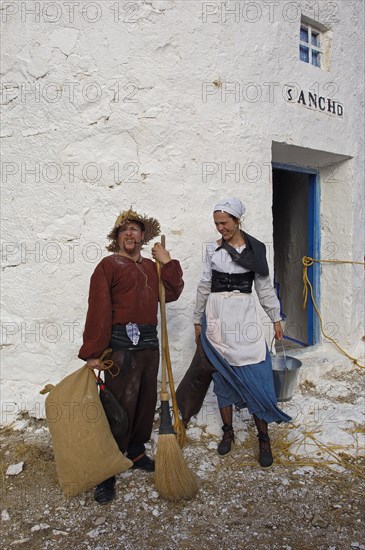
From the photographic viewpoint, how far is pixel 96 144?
156 inches

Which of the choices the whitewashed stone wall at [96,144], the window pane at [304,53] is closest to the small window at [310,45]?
the window pane at [304,53]

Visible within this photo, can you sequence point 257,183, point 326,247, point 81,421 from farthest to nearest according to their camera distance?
point 326,247
point 257,183
point 81,421

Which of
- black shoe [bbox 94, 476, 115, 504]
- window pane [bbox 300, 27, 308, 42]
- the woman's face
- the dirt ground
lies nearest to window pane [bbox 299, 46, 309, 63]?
window pane [bbox 300, 27, 308, 42]

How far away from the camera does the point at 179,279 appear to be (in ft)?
10.2

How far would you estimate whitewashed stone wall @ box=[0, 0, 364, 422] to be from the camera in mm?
3949

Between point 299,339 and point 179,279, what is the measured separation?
4118 millimetres

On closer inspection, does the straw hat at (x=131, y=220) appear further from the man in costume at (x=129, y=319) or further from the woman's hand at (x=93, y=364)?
the woman's hand at (x=93, y=364)

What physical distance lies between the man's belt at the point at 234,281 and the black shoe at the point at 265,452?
1159mm

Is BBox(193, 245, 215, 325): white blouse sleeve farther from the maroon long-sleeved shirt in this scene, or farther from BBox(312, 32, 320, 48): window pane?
BBox(312, 32, 320, 48): window pane

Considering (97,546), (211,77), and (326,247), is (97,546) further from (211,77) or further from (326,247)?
(326,247)

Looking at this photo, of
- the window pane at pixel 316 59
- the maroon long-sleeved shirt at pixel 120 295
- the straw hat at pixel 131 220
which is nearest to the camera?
the maroon long-sleeved shirt at pixel 120 295

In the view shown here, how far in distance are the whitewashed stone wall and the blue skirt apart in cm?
83

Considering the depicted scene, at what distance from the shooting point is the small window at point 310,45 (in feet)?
16.2

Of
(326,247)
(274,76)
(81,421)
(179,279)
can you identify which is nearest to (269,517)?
(81,421)
